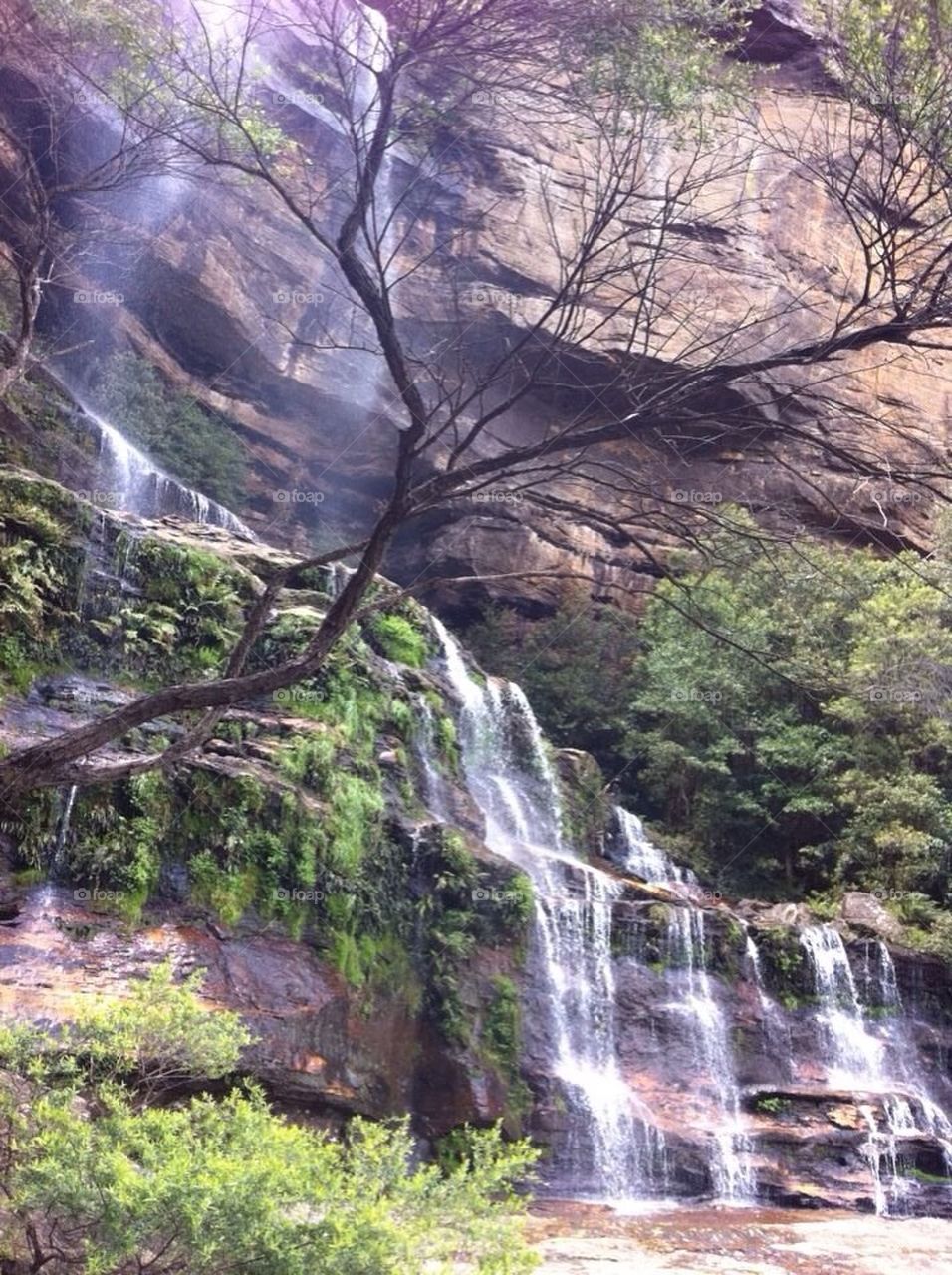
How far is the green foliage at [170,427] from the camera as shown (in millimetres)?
18969

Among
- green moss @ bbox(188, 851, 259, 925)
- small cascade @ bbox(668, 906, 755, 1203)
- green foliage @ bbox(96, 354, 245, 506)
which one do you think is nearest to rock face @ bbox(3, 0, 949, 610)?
green foliage @ bbox(96, 354, 245, 506)

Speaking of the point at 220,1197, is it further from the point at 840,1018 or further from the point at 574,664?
the point at 574,664

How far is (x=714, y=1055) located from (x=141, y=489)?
37.4ft

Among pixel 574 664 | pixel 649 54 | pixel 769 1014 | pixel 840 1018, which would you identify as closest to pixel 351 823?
pixel 769 1014

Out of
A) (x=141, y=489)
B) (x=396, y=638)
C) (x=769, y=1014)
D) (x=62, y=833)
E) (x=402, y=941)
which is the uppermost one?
(x=141, y=489)

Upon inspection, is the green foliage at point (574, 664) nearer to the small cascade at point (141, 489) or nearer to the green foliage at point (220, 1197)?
the small cascade at point (141, 489)

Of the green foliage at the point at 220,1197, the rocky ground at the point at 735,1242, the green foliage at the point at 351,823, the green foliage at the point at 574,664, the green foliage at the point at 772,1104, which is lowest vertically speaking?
the rocky ground at the point at 735,1242

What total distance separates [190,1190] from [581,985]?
329 inches

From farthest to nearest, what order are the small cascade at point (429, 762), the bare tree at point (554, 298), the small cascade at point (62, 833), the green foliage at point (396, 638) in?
the green foliage at point (396, 638), the small cascade at point (429, 762), the small cascade at point (62, 833), the bare tree at point (554, 298)

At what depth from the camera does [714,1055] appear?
11.6 m

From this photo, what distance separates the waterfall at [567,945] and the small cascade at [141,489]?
4026mm

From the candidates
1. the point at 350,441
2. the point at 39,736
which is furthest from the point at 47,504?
the point at 350,441

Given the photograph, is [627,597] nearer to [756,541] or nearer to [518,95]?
[518,95]

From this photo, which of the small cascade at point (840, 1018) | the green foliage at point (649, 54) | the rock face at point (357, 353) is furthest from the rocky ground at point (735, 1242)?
the rock face at point (357, 353)
